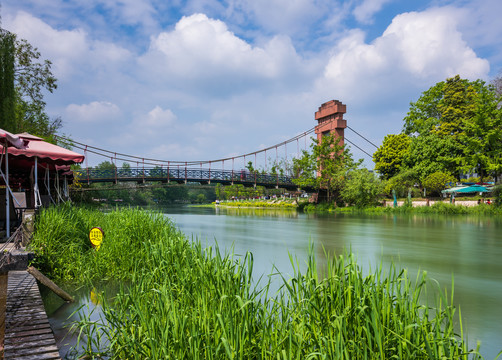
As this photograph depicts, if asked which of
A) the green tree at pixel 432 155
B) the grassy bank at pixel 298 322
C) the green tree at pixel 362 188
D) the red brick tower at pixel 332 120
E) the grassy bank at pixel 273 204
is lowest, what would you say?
the grassy bank at pixel 273 204

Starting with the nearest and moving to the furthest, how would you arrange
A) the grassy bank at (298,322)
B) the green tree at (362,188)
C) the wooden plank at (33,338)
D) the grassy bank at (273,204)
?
the grassy bank at (298,322) → the wooden plank at (33,338) → the green tree at (362,188) → the grassy bank at (273,204)

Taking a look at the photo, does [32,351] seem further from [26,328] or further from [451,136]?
[451,136]

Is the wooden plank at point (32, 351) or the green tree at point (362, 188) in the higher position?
the green tree at point (362, 188)

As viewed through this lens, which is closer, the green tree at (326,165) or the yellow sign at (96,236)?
the yellow sign at (96,236)

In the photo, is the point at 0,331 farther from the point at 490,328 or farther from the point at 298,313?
the point at 490,328

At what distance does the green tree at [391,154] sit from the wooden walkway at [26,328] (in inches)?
1193

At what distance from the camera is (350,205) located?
92.6ft

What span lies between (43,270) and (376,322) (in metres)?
4.81

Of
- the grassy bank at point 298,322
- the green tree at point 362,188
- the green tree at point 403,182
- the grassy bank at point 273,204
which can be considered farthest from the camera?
the grassy bank at point 273,204

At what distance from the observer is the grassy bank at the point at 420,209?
68.2ft

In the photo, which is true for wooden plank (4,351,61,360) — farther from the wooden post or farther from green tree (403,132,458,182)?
green tree (403,132,458,182)

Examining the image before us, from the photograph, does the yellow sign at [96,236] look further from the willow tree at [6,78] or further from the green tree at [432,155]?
the green tree at [432,155]

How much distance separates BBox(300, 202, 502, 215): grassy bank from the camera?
20.8m

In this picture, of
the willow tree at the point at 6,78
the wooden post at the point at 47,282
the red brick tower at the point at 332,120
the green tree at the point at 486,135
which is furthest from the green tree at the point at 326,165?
the wooden post at the point at 47,282
